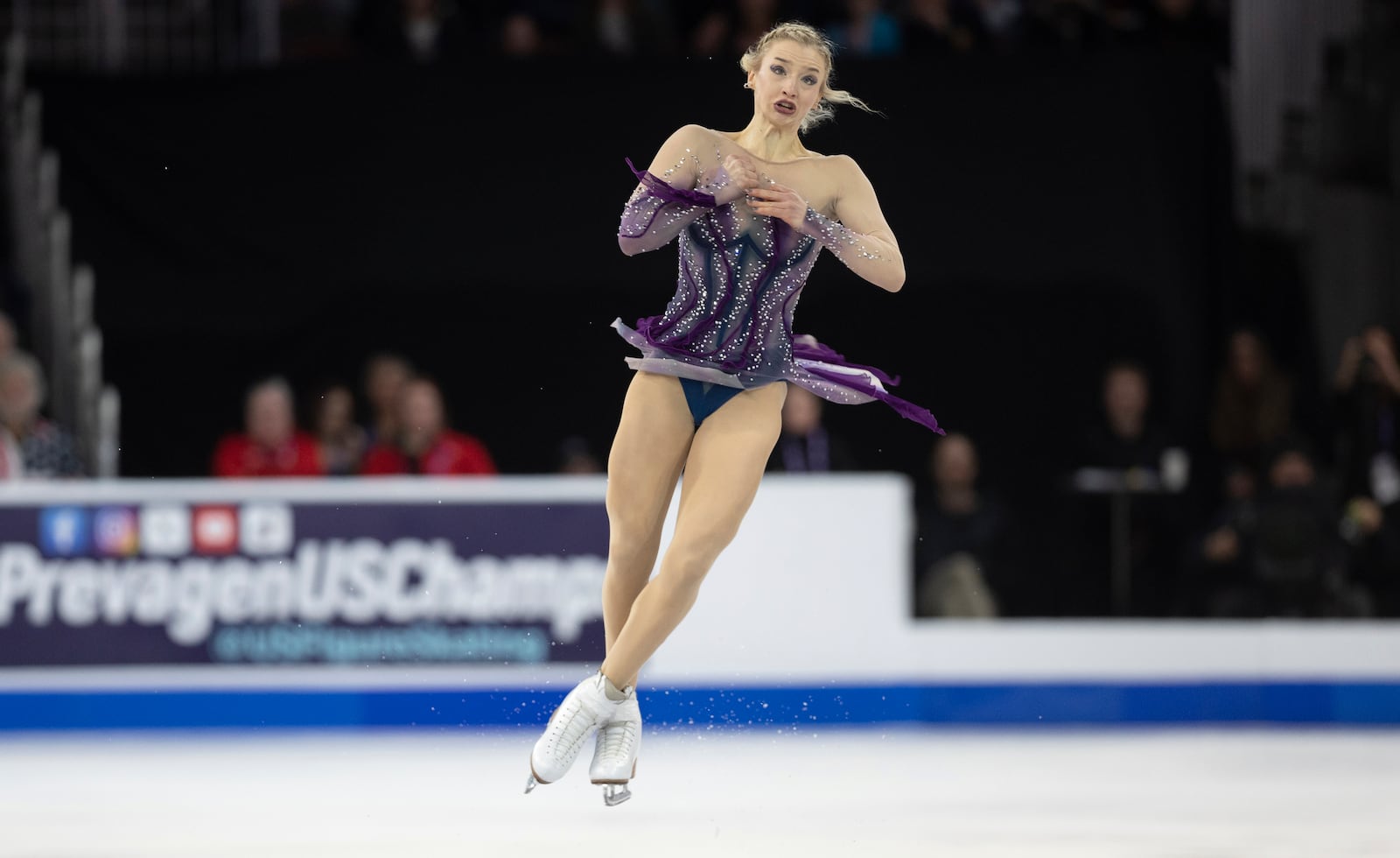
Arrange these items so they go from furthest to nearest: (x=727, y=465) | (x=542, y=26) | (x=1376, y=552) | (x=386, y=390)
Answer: (x=542, y=26)
(x=386, y=390)
(x=1376, y=552)
(x=727, y=465)

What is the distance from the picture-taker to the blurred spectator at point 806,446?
8109mm

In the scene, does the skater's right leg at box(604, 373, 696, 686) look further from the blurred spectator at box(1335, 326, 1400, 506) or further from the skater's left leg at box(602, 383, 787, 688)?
the blurred spectator at box(1335, 326, 1400, 506)

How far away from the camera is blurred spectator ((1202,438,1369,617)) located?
26.1 ft

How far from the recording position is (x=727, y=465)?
458 centimetres

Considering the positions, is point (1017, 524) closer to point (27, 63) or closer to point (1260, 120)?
point (1260, 120)

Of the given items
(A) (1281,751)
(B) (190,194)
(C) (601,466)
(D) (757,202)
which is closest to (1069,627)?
(A) (1281,751)

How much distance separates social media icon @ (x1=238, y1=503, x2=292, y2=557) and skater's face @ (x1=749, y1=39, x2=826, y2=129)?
11.6 feet

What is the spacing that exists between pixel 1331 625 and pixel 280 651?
3.95 m

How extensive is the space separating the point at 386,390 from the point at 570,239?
1.19m

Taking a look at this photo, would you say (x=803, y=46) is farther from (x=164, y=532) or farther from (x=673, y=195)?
(x=164, y=532)

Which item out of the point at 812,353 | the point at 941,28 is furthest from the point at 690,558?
the point at 941,28

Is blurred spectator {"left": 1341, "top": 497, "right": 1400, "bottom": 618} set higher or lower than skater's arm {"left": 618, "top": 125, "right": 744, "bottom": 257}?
lower

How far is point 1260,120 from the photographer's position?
9.82 meters

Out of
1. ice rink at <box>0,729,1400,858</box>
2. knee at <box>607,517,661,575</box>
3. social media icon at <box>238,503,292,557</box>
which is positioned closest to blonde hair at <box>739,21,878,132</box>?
knee at <box>607,517,661,575</box>
